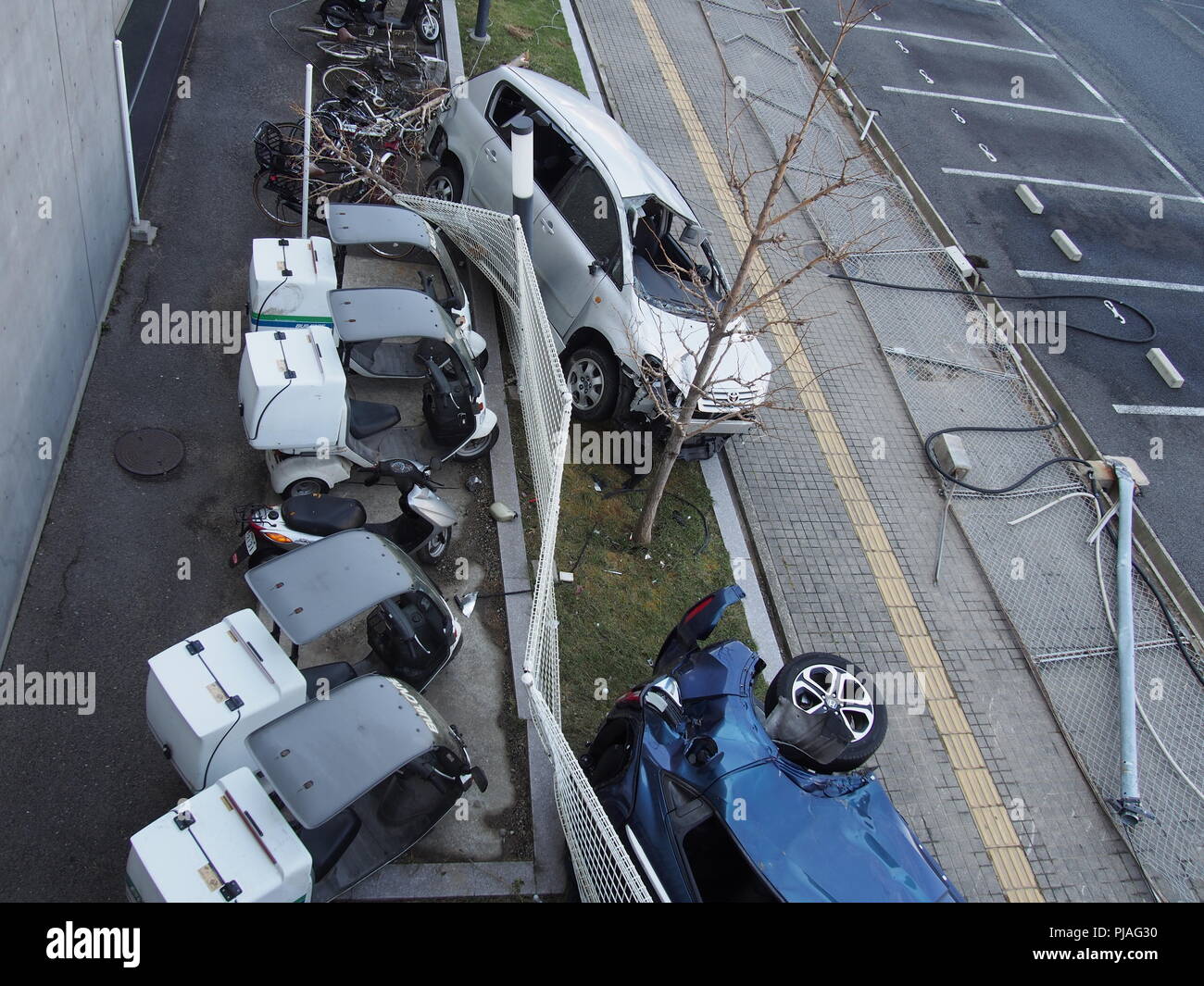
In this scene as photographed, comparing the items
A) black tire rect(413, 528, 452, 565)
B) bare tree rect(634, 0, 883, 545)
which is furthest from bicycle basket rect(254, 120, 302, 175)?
black tire rect(413, 528, 452, 565)

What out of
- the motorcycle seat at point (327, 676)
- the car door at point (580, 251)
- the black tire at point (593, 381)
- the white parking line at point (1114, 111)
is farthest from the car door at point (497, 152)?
the white parking line at point (1114, 111)

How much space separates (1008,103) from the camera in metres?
15.7

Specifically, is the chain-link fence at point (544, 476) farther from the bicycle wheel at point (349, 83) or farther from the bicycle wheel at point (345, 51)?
the bicycle wheel at point (345, 51)

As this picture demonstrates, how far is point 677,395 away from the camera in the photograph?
7984mm

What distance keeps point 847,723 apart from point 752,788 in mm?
886

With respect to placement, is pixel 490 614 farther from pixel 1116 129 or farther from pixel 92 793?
pixel 1116 129

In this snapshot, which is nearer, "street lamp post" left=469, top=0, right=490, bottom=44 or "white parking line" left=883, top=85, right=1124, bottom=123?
"street lamp post" left=469, top=0, right=490, bottom=44

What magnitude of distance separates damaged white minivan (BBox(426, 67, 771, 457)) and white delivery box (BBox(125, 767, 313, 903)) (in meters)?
4.35

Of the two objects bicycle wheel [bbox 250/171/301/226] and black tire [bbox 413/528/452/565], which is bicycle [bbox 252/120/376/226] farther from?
black tire [bbox 413/528/452/565]

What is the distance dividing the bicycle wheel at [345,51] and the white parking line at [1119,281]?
9.10 meters

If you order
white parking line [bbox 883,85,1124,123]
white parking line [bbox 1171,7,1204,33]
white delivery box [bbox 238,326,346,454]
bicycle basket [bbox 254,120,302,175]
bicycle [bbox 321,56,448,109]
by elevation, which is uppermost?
white parking line [bbox 1171,7,1204,33]

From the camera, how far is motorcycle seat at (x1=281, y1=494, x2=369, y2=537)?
6559mm

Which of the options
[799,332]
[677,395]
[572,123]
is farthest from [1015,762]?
[572,123]
